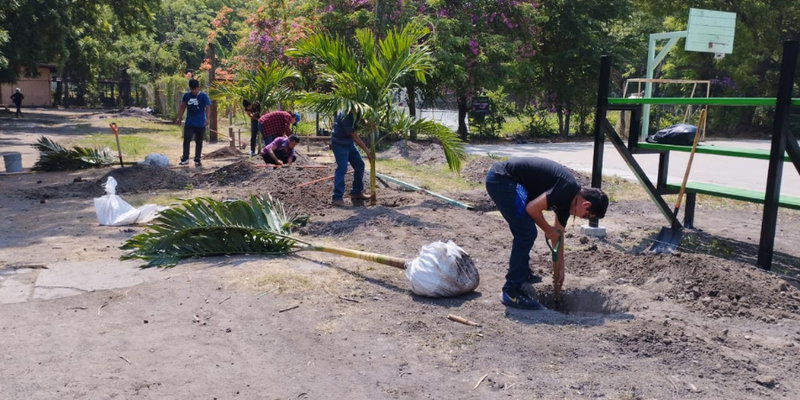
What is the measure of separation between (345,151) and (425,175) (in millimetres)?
4243

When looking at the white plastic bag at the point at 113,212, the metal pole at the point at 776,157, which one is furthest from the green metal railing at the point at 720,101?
the white plastic bag at the point at 113,212

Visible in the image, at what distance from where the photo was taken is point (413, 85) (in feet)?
69.3

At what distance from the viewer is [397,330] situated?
14.2 ft

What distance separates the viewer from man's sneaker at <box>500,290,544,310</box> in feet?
15.3

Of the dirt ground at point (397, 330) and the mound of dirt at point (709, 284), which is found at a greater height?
the mound of dirt at point (709, 284)

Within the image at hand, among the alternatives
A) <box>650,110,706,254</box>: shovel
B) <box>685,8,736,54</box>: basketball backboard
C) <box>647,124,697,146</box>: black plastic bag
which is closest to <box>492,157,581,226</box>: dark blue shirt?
<box>650,110,706,254</box>: shovel

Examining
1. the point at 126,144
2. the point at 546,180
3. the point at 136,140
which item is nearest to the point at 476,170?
the point at 546,180

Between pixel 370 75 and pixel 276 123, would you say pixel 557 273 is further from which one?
pixel 276 123

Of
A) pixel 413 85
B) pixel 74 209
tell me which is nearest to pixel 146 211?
pixel 74 209

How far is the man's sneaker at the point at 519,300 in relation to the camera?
4.65 meters

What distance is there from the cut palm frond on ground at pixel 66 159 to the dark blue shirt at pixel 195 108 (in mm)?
1773

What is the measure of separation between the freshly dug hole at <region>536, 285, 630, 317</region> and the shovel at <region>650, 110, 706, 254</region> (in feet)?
6.10

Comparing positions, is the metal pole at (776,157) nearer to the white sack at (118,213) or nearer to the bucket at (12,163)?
the white sack at (118,213)

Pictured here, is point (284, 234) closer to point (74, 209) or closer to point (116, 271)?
point (116, 271)
